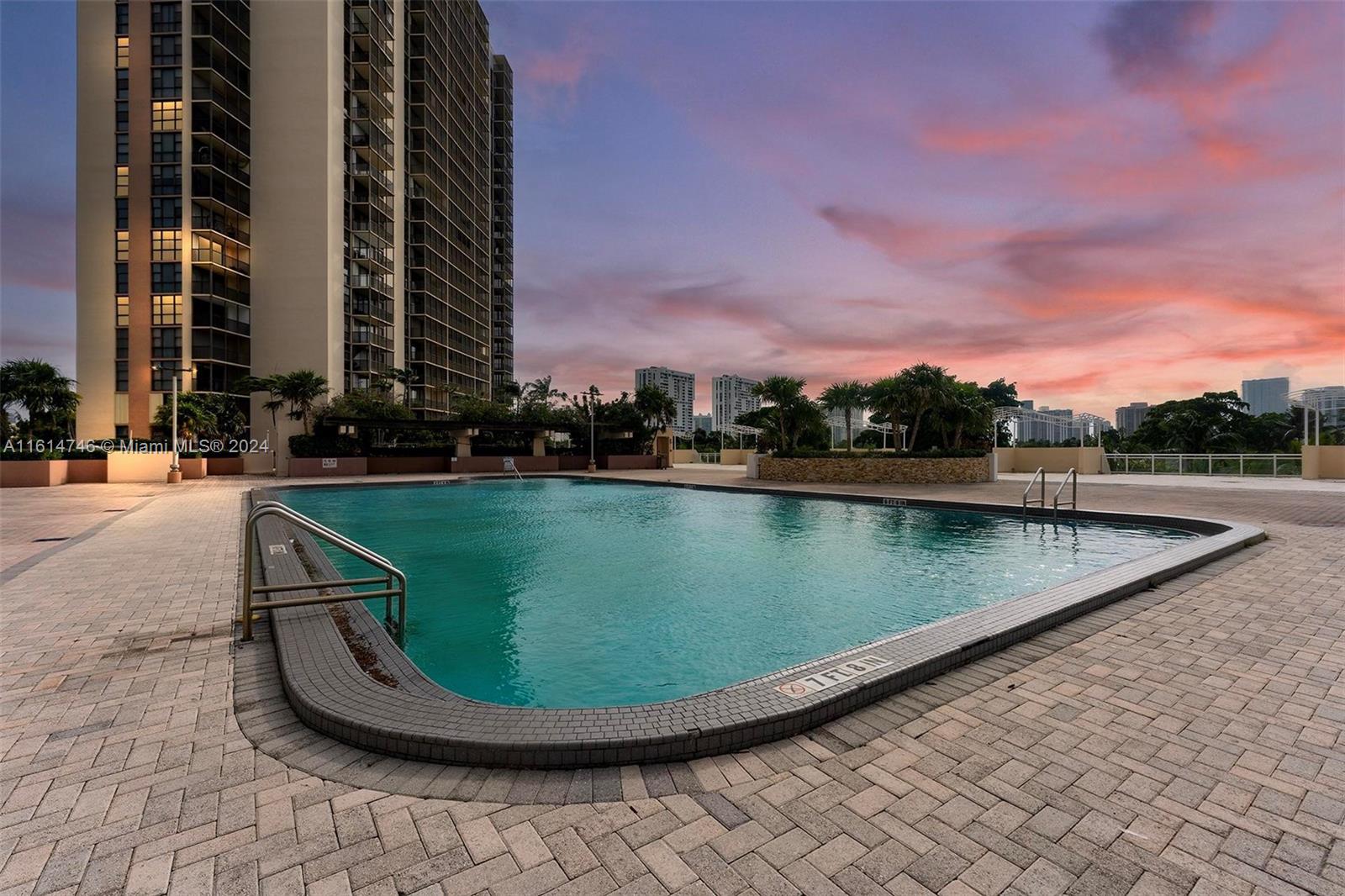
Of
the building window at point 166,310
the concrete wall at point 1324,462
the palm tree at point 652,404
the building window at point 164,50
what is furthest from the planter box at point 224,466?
the concrete wall at point 1324,462

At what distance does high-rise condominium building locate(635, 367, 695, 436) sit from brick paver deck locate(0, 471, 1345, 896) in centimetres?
10690

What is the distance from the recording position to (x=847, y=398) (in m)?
31.5

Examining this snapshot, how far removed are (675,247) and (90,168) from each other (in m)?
41.6

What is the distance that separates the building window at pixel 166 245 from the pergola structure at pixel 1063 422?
4997 cm

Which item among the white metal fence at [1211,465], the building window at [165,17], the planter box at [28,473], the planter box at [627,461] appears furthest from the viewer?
the building window at [165,17]

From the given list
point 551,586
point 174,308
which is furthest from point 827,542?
point 174,308

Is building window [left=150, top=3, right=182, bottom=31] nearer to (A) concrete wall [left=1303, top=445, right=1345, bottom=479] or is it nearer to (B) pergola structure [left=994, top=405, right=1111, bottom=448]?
(B) pergola structure [left=994, top=405, right=1111, bottom=448]

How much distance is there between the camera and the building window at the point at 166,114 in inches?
1421

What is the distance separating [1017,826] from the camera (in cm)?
194

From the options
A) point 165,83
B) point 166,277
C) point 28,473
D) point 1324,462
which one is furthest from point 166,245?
point 1324,462

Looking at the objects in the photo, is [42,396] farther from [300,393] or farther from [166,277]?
[300,393]

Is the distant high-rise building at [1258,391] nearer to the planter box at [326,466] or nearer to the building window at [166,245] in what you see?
the planter box at [326,466]

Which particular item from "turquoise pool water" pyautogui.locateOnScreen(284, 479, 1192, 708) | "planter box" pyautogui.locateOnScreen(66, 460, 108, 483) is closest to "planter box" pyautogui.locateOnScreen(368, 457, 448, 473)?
"planter box" pyautogui.locateOnScreen(66, 460, 108, 483)

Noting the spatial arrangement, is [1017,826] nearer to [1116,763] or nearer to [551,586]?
[1116,763]
